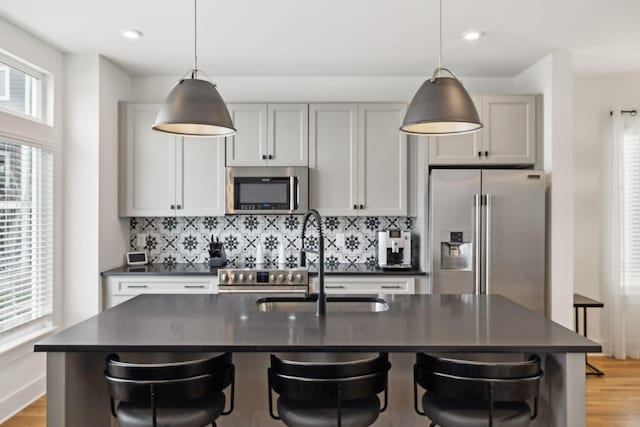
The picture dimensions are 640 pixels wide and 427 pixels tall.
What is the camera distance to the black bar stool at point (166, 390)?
171 cm

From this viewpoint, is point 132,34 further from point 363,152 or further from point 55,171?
point 363,152

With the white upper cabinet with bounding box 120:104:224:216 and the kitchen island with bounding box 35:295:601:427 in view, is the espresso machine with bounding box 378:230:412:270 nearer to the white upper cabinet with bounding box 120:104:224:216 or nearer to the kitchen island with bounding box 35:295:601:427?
the white upper cabinet with bounding box 120:104:224:216

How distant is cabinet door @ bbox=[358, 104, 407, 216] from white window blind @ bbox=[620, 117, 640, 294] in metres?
2.13

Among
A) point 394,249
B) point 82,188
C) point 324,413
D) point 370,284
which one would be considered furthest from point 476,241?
point 82,188

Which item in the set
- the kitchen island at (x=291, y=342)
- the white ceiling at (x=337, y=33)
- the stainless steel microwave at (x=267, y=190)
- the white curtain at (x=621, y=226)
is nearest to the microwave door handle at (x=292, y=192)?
the stainless steel microwave at (x=267, y=190)

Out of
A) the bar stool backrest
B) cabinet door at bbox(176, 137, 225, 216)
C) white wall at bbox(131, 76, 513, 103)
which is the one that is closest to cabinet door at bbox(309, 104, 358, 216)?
white wall at bbox(131, 76, 513, 103)

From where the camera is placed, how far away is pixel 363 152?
13.6ft

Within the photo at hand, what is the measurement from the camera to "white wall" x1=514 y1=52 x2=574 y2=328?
3.82 m

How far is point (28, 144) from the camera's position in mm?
3381

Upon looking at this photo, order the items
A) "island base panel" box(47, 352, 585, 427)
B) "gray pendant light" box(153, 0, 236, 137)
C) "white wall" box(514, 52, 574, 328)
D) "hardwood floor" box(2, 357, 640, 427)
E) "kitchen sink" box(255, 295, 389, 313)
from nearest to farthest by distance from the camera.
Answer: "island base panel" box(47, 352, 585, 427) < "gray pendant light" box(153, 0, 236, 137) < "kitchen sink" box(255, 295, 389, 313) < "hardwood floor" box(2, 357, 640, 427) < "white wall" box(514, 52, 574, 328)

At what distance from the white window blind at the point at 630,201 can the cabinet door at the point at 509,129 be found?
1141mm

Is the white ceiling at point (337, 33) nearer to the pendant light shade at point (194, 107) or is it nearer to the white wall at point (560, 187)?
the white wall at point (560, 187)

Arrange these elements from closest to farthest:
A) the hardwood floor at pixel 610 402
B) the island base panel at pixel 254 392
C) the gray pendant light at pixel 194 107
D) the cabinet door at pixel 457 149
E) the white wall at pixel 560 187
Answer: the island base panel at pixel 254 392, the gray pendant light at pixel 194 107, the hardwood floor at pixel 610 402, the white wall at pixel 560 187, the cabinet door at pixel 457 149

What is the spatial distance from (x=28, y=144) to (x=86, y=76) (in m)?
0.78
